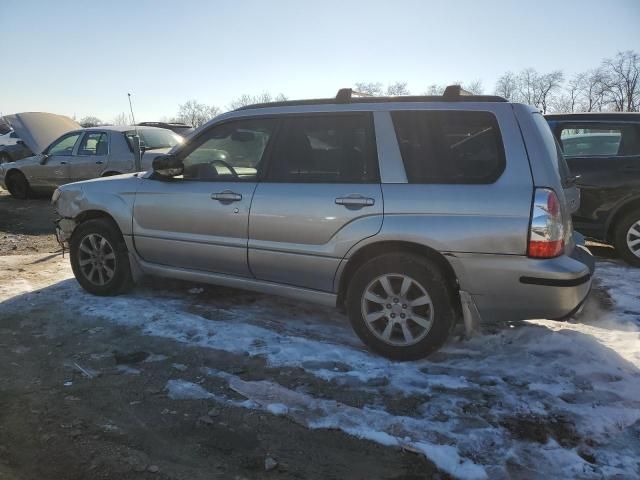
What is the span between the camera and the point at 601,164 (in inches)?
237

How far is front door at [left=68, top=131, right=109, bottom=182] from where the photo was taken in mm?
9836

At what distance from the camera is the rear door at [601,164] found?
233 inches

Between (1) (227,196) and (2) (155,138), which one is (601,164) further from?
(2) (155,138)

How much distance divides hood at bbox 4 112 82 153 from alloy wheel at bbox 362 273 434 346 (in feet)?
39.7

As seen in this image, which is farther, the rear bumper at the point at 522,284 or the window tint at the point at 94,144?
the window tint at the point at 94,144

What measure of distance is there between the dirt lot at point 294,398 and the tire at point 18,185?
8.49 m

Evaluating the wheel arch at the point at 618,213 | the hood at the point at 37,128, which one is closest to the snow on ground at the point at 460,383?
the wheel arch at the point at 618,213

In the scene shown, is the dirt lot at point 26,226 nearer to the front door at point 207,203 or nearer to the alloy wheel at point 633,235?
the front door at point 207,203

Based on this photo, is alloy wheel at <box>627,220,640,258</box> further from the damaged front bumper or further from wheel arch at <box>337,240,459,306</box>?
the damaged front bumper

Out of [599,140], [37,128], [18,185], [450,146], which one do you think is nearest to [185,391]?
[450,146]

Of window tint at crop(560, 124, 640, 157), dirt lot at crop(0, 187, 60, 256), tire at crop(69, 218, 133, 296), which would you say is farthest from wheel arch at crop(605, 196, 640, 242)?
dirt lot at crop(0, 187, 60, 256)

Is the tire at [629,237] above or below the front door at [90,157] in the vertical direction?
below

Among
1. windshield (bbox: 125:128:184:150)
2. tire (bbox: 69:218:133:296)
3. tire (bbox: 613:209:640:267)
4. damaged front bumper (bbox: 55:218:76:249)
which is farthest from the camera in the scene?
windshield (bbox: 125:128:184:150)

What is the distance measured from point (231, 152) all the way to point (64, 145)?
8057mm
